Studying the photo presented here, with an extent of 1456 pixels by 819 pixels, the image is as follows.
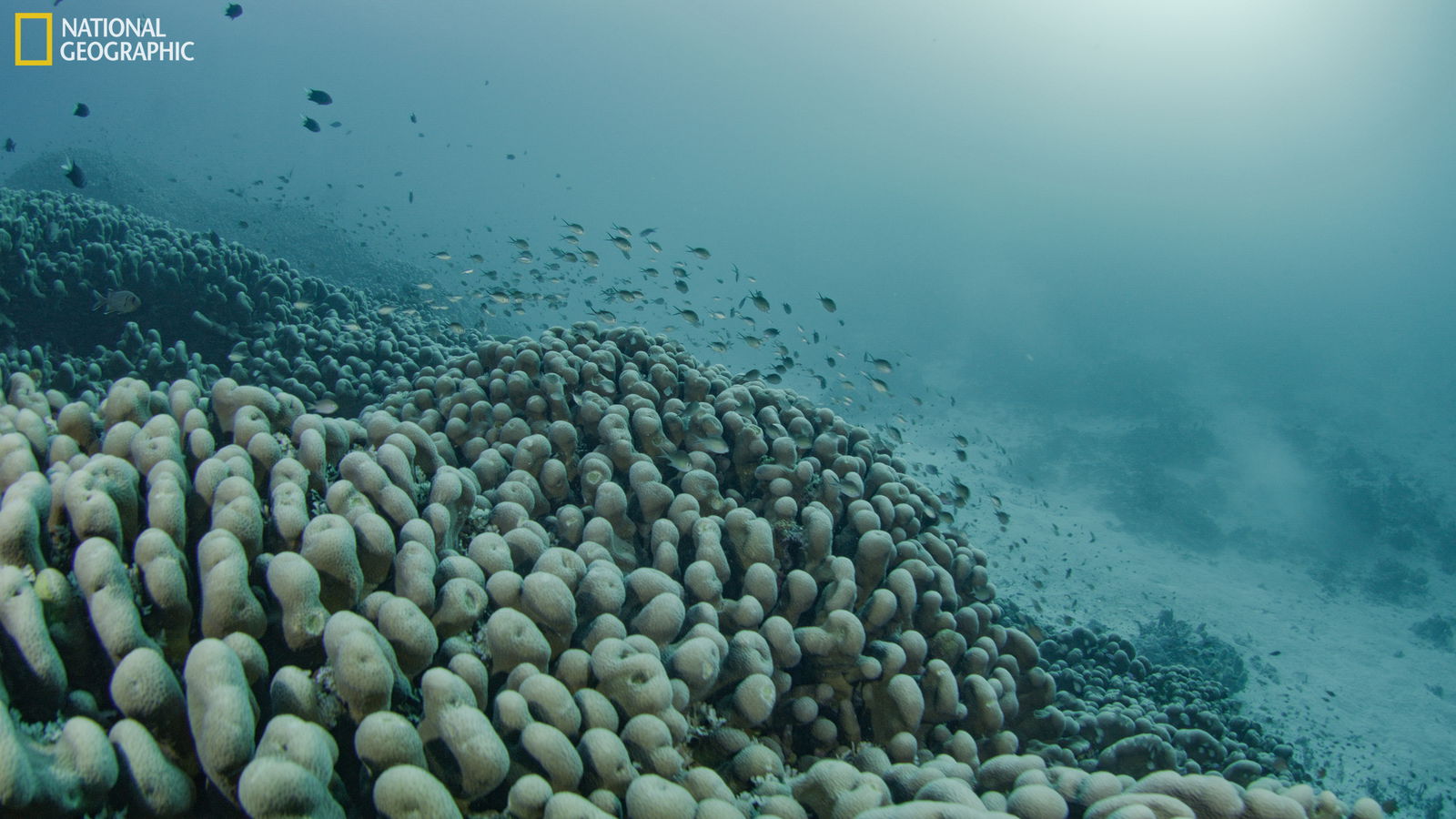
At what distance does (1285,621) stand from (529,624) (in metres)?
21.9

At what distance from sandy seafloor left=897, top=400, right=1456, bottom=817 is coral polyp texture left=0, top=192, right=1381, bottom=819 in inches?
307

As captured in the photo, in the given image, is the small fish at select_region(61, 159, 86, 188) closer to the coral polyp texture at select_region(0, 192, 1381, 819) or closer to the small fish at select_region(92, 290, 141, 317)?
the small fish at select_region(92, 290, 141, 317)

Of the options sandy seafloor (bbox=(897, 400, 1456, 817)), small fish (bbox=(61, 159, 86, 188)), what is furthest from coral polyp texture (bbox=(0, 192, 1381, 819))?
sandy seafloor (bbox=(897, 400, 1456, 817))

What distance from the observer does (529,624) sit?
2.43 meters

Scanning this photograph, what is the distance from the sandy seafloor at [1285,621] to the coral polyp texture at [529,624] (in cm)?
780

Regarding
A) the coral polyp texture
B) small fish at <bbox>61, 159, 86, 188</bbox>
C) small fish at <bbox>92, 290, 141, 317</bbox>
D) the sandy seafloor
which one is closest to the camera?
the coral polyp texture

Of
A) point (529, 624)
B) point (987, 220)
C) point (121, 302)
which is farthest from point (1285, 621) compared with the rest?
point (987, 220)

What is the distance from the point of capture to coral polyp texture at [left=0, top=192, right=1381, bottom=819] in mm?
1737

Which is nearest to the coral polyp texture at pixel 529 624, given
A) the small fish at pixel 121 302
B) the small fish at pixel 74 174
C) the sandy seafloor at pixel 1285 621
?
the small fish at pixel 121 302

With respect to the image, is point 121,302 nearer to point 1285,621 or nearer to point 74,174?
point 74,174

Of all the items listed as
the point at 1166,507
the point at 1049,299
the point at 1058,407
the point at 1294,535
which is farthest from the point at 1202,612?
the point at 1049,299

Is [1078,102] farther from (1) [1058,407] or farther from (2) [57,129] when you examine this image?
(2) [57,129]

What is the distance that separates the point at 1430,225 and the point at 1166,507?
148 m

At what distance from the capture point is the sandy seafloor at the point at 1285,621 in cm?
1094
